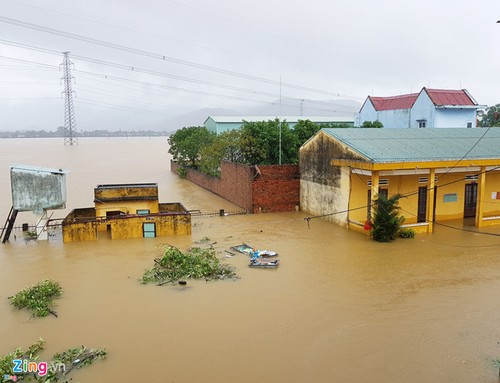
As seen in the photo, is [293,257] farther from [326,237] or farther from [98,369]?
[98,369]

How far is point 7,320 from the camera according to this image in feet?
34.9

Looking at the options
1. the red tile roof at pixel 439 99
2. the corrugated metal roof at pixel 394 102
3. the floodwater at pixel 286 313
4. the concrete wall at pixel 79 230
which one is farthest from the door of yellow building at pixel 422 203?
the corrugated metal roof at pixel 394 102

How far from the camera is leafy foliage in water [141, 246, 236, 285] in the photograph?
13.4 metres

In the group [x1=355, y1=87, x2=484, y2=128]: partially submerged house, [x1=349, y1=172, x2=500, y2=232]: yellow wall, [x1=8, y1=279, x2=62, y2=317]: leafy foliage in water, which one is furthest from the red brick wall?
[x1=355, y1=87, x2=484, y2=128]: partially submerged house

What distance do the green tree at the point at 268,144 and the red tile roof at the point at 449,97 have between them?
1381 centimetres

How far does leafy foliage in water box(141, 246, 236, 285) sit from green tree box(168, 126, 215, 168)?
25.3 meters

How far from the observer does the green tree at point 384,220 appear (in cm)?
1716

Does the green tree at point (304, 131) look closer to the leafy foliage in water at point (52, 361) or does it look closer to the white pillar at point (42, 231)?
the white pillar at point (42, 231)

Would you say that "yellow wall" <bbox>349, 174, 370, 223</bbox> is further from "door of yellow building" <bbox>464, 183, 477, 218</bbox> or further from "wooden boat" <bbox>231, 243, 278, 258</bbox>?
"door of yellow building" <bbox>464, 183, 477, 218</bbox>

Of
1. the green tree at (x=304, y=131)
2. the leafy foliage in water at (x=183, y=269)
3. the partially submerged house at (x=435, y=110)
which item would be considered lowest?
the leafy foliage in water at (x=183, y=269)

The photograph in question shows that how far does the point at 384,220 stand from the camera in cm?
1722

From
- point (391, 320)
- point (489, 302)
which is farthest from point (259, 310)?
point (489, 302)

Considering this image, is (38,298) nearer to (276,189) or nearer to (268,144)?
(276,189)

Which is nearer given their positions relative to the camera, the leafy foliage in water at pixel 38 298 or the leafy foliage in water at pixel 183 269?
the leafy foliage in water at pixel 38 298
